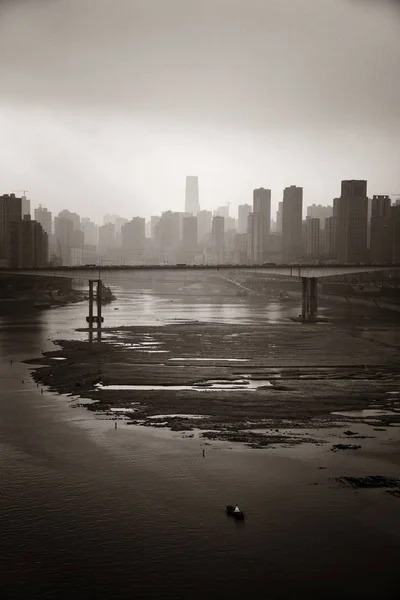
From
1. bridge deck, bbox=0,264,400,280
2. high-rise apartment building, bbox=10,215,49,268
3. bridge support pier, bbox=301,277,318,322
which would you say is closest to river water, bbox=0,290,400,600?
bridge support pier, bbox=301,277,318,322

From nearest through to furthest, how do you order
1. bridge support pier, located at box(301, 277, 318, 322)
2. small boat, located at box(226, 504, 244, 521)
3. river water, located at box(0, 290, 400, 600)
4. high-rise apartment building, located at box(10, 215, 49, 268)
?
river water, located at box(0, 290, 400, 600) < small boat, located at box(226, 504, 244, 521) < bridge support pier, located at box(301, 277, 318, 322) < high-rise apartment building, located at box(10, 215, 49, 268)

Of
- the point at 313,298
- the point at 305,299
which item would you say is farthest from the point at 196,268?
the point at 313,298

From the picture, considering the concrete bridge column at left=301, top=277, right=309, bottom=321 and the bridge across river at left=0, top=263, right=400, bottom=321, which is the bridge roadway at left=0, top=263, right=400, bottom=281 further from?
the concrete bridge column at left=301, top=277, right=309, bottom=321

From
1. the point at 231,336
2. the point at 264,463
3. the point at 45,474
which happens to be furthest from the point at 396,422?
the point at 231,336

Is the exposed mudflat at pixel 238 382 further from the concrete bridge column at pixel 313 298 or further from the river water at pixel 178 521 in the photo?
the concrete bridge column at pixel 313 298

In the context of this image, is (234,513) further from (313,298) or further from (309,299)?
(309,299)

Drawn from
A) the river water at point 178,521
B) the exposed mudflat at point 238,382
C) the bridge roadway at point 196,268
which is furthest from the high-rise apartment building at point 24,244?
the river water at point 178,521
